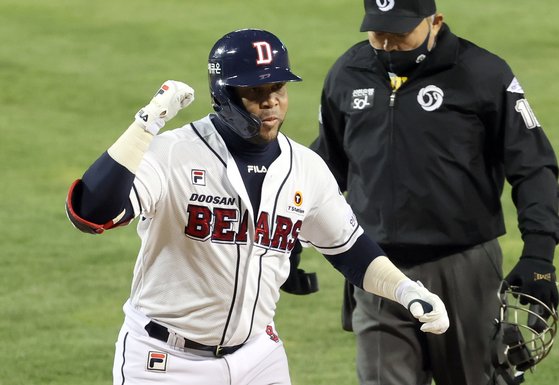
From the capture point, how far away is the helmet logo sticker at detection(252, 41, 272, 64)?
16.8ft

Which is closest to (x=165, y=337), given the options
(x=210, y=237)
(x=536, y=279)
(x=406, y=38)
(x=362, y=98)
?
(x=210, y=237)

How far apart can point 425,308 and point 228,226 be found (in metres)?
0.78

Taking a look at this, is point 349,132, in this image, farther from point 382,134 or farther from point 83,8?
point 83,8

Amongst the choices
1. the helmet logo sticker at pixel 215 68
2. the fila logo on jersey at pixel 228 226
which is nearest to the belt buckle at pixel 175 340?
the fila logo on jersey at pixel 228 226

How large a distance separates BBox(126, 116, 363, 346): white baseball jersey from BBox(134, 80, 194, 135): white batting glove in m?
0.26

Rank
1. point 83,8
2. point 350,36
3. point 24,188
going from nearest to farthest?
point 24,188, point 350,36, point 83,8

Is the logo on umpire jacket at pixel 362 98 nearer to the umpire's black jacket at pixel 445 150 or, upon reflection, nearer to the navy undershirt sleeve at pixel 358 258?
the umpire's black jacket at pixel 445 150

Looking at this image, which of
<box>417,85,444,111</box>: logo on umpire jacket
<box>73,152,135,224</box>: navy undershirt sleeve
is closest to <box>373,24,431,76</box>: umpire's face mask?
<box>417,85,444,111</box>: logo on umpire jacket

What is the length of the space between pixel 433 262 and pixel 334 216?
1.08m

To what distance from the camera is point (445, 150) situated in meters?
6.32

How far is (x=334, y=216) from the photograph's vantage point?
215 inches

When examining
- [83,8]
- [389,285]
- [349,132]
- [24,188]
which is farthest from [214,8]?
[389,285]

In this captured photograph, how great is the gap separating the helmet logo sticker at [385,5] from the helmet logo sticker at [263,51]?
48.5 inches

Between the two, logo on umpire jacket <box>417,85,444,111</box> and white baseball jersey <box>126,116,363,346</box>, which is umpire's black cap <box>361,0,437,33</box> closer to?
logo on umpire jacket <box>417,85,444,111</box>
